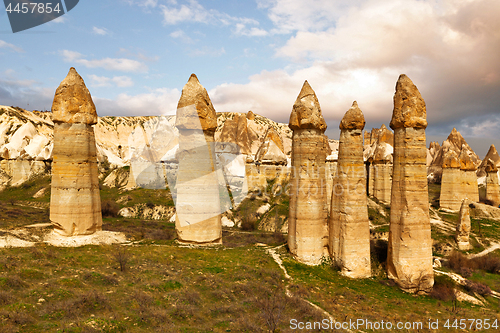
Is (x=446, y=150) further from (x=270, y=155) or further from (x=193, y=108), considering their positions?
(x=193, y=108)

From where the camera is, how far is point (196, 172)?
17.3 meters

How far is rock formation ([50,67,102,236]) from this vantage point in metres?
16.6

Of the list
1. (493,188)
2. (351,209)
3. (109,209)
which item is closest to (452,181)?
(493,188)

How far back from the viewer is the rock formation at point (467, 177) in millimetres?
37188

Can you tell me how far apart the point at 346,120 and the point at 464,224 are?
18347 millimetres

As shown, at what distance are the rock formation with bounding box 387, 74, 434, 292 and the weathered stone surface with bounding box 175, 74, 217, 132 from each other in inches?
408

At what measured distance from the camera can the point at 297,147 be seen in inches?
695

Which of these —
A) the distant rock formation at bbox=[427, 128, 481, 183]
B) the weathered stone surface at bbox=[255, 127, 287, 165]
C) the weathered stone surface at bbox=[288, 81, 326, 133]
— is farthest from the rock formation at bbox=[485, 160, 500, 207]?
the weathered stone surface at bbox=[288, 81, 326, 133]

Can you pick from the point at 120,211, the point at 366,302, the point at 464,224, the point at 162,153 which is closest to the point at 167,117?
the point at 162,153

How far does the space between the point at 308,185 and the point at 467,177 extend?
3081 cm

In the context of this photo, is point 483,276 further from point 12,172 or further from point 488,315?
point 12,172

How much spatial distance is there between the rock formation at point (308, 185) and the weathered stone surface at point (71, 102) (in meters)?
11.5

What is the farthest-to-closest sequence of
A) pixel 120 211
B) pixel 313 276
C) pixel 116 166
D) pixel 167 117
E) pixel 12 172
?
pixel 167 117 < pixel 116 166 < pixel 12 172 < pixel 120 211 < pixel 313 276

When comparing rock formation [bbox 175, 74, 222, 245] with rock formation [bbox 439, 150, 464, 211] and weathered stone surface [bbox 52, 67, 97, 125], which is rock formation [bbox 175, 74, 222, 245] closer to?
weathered stone surface [bbox 52, 67, 97, 125]
